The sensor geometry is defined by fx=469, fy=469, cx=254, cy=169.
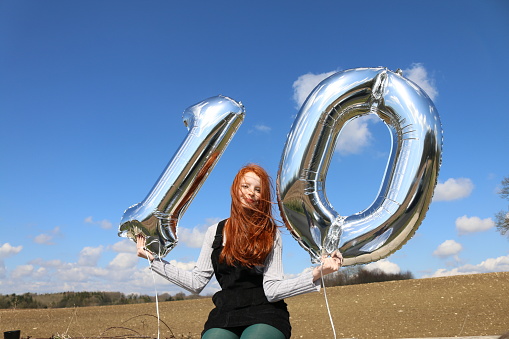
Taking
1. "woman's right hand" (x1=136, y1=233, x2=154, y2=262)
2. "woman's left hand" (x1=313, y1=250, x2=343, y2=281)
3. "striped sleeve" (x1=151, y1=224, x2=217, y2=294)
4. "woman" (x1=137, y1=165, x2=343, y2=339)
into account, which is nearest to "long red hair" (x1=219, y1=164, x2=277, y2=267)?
"woman" (x1=137, y1=165, x2=343, y2=339)

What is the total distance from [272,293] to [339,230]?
0.46 meters

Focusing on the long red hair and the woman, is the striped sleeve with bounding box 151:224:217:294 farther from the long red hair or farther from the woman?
the long red hair

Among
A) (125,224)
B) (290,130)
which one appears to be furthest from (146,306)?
(290,130)

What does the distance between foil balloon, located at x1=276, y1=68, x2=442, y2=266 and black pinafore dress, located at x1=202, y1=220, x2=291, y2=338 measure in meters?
0.31

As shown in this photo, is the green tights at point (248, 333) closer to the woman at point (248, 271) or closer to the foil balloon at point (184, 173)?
the woman at point (248, 271)

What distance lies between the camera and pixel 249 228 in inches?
96.2

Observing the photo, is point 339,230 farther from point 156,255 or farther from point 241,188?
point 156,255

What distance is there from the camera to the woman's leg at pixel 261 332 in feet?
7.05

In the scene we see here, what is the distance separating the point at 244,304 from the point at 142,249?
0.82 meters

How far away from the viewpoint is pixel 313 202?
94.8 inches

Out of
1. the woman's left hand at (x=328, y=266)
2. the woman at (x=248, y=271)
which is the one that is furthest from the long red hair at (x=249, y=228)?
the woman's left hand at (x=328, y=266)

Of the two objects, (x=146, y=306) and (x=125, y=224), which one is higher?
(x=125, y=224)

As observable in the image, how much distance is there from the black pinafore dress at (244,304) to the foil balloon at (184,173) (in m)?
0.58

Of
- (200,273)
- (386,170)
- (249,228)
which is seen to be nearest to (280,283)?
(249,228)
